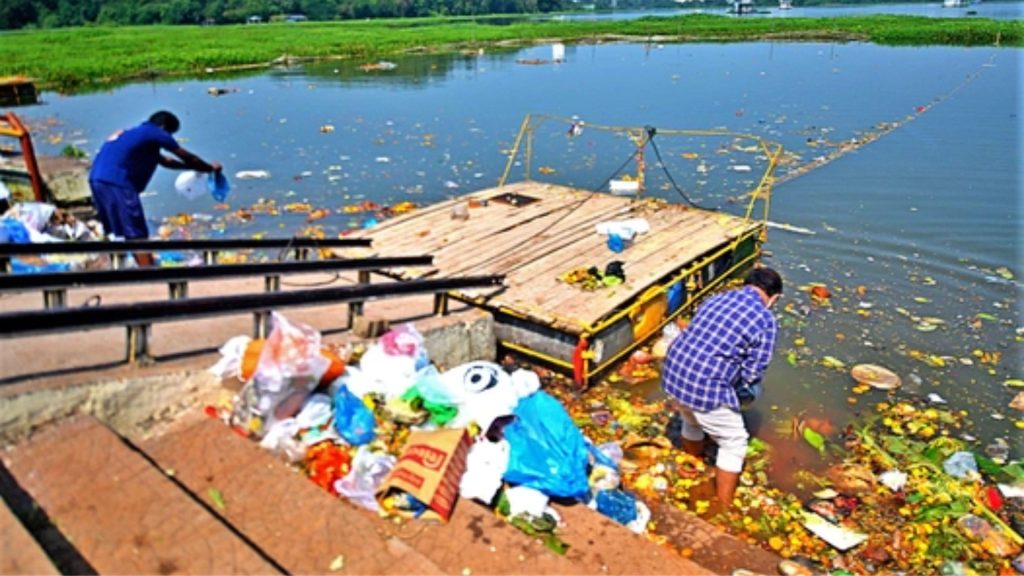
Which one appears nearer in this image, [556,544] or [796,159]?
[556,544]

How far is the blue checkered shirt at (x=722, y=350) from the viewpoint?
175 inches

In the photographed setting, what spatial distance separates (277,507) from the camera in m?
3.06

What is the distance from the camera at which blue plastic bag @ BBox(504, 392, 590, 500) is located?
3.85 metres

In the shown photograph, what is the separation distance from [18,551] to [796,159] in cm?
1548

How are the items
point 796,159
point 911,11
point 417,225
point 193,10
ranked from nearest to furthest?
1. point 417,225
2. point 796,159
3. point 193,10
4. point 911,11

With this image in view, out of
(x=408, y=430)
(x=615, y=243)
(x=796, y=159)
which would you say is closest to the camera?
(x=408, y=430)

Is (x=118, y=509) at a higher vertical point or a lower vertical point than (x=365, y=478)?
higher

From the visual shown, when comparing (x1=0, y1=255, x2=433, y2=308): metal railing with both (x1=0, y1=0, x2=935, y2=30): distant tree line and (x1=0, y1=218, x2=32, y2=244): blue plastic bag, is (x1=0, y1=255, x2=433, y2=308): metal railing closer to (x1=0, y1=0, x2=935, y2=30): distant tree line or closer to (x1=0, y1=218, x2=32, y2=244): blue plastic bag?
(x1=0, y1=218, x2=32, y2=244): blue plastic bag

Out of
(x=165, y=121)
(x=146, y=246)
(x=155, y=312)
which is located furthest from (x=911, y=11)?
(x=155, y=312)

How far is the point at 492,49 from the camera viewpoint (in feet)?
152

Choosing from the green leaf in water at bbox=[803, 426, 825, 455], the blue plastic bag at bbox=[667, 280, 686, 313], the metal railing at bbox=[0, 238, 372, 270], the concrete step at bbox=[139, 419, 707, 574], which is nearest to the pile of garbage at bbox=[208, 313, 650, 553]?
the concrete step at bbox=[139, 419, 707, 574]

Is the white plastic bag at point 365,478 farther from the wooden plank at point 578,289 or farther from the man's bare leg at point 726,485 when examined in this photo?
the wooden plank at point 578,289

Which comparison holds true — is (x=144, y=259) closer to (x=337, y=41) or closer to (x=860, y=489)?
(x=860, y=489)

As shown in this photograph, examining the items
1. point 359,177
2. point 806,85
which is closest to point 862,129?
point 806,85
